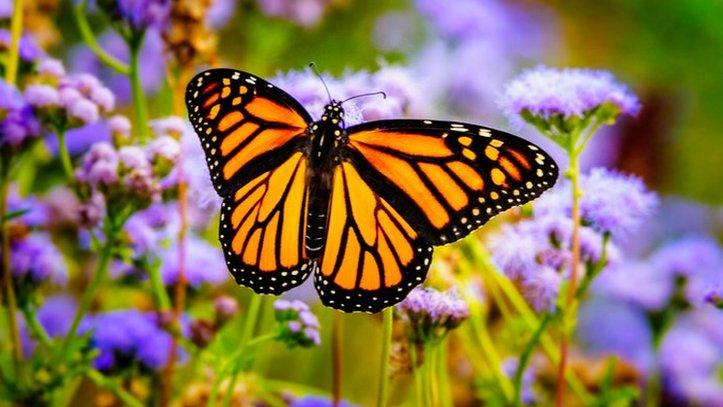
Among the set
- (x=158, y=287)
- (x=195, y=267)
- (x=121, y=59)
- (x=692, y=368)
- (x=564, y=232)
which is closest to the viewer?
(x=564, y=232)

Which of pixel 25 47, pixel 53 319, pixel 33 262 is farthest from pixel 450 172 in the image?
pixel 53 319

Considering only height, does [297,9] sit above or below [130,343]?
above

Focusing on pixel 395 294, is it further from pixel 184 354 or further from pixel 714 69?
pixel 714 69

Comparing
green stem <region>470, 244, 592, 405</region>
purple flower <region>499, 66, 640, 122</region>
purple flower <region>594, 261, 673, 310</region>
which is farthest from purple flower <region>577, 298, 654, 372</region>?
purple flower <region>499, 66, 640, 122</region>

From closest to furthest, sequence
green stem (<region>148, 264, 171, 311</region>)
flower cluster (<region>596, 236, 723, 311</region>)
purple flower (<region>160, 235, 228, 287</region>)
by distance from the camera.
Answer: green stem (<region>148, 264, 171, 311</region>) → purple flower (<region>160, 235, 228, 287</region>) → flower cluster (<region>596, 236, 723, 311</region>)

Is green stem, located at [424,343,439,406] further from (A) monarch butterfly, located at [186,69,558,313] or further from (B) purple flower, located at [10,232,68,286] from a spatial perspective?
(B) purple flower, located at [10,232,68,286]

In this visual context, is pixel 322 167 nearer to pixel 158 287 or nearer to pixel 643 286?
pixel 158 287

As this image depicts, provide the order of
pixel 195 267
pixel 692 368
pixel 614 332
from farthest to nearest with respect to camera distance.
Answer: pixel 614 332 < pixel 692 368 < pixel 195 267

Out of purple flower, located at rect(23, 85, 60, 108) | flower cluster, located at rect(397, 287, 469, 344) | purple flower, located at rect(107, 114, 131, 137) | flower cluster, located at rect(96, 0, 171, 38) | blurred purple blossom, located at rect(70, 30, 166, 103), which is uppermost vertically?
blurred purple blossom, located at rect(70, 30, 166, 103)
